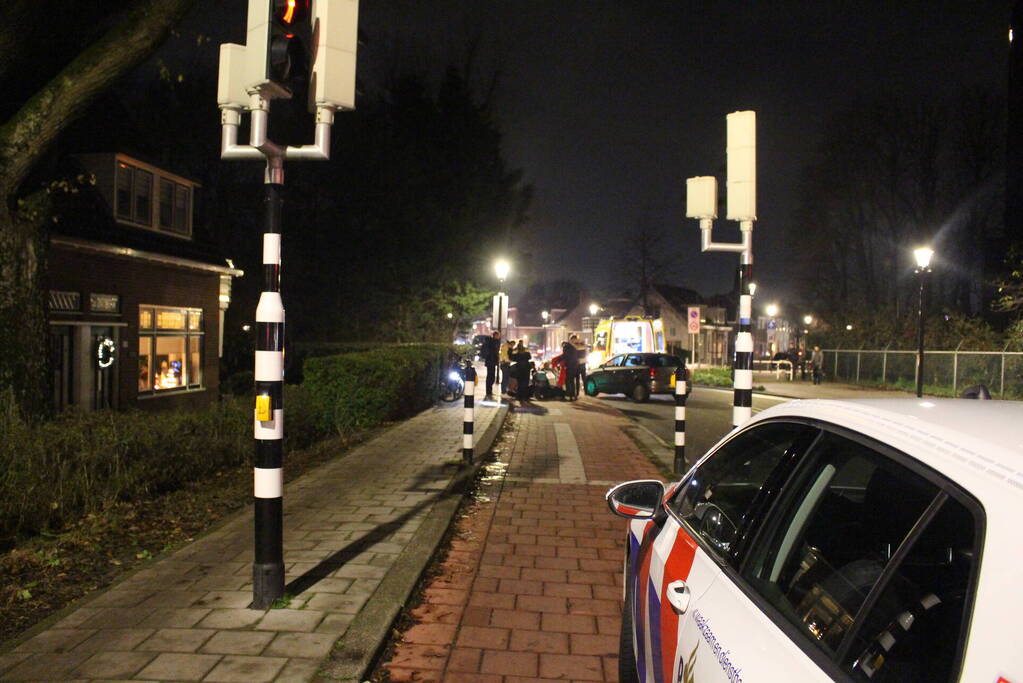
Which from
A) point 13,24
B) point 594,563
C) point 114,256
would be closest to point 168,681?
point 594,563

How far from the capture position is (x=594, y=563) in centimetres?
578

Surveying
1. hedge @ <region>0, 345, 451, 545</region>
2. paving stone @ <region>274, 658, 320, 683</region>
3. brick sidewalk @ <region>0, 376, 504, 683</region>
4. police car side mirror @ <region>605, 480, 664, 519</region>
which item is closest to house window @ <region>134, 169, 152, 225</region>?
hedge @ <region>0, 345, 451, 545</region>

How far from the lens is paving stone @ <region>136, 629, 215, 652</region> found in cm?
388

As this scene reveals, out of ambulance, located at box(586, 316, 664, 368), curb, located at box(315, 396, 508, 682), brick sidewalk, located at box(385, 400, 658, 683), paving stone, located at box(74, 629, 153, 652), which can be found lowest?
brick sidewalk, located at box(385, 400, 658, 683)

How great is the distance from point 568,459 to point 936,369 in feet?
78.5

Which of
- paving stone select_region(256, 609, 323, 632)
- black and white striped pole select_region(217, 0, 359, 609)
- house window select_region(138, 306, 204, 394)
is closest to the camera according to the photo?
paving stone select_region(256, 609, 323, 632)

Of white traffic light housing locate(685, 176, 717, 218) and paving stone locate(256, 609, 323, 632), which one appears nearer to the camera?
paving stone locate(256, 609, 323, 632)

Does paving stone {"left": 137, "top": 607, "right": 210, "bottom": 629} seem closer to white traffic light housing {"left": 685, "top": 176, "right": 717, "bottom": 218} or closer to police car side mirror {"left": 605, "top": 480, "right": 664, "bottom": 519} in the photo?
police car side mirror {"left": 605, "top": 480, "right": 664, "bottom": 519}

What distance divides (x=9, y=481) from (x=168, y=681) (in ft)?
10.6

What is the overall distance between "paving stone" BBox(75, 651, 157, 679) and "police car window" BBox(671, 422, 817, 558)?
8.76ft

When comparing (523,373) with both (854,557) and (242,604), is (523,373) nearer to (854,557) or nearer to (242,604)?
(242,604)

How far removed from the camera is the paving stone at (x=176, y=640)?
3.88 metres

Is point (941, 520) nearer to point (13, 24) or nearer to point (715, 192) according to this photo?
point (715, 192)

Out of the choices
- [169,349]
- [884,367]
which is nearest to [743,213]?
[169,349]
